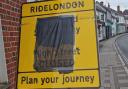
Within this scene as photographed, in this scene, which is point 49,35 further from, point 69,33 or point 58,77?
point 58,77

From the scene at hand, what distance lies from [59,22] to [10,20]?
886mm

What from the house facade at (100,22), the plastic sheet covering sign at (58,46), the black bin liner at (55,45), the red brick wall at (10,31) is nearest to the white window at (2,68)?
the red brick wall at (10,31)

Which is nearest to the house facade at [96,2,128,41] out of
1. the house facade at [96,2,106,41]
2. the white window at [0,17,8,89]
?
the house facade at [96,2,106,41]

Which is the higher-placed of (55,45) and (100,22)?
(100,22)

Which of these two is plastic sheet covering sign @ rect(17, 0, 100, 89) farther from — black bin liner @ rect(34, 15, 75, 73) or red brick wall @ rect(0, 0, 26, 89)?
red brick wall @ rect(0, 0, 26, 89)

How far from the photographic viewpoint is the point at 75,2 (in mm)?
4613

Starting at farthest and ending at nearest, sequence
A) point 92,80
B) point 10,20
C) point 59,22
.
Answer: point 10,20 < point 59,22 < point 92,80

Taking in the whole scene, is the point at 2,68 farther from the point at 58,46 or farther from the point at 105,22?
the point at 105,22

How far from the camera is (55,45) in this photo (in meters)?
4.61

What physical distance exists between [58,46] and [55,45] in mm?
44

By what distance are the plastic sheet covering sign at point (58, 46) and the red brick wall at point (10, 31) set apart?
0.95 ft

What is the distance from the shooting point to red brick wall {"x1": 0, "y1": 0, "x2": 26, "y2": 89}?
195 inches

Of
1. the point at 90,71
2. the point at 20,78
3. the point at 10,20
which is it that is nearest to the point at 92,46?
the point at 90,71

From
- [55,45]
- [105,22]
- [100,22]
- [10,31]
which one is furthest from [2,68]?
[105,22]
